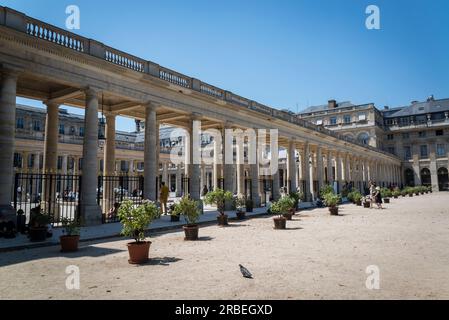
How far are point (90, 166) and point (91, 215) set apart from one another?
241 cm

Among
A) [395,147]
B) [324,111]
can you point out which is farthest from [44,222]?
[395,147]

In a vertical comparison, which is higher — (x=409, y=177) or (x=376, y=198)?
(x=409, y=177)

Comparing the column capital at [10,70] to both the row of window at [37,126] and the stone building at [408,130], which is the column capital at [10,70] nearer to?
the row of window at [37,126]

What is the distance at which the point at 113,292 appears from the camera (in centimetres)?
543

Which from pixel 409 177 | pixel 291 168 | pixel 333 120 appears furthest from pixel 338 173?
pixel 409 177

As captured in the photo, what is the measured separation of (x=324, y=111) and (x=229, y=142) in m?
53.7

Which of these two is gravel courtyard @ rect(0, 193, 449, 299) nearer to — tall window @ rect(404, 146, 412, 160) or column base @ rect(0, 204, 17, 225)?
column base @ rect(0, 204, 17, 225)

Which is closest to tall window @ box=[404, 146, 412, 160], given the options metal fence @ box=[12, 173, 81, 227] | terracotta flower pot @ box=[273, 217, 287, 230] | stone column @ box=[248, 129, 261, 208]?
stone column @ box=[248, 129, 261, 208]

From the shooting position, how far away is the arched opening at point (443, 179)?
66.4m

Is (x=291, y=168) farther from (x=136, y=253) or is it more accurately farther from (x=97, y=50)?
(x=136, y=253)

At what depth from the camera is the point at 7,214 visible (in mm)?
11992

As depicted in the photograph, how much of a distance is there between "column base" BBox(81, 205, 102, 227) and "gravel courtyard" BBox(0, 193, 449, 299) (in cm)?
400

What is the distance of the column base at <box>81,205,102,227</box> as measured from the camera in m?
14.7

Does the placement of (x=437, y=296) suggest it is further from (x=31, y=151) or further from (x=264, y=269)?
(x=31, y=151)
